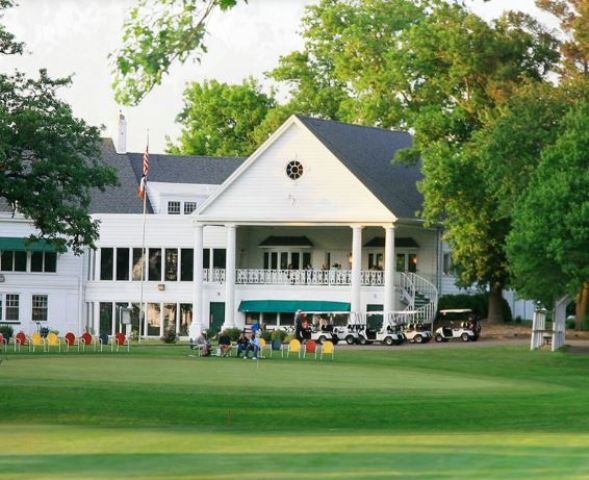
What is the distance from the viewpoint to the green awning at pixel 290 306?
234ft

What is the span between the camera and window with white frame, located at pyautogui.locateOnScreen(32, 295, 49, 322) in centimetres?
7562

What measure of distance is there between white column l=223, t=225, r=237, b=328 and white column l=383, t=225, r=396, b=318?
722cm

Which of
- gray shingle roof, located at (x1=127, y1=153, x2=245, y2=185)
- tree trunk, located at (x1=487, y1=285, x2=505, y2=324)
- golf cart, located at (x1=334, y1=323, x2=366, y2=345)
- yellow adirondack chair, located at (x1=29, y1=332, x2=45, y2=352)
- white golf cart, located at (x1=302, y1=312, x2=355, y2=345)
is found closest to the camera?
yellow adirondack chair, located at (x1=29, y1=332, x2=45, y2=352)

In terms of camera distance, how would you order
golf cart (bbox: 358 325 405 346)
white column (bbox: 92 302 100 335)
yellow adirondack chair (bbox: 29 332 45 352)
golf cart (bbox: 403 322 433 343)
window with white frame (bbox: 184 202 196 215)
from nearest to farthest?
yellow adirondack chair (bbox: 29 332 45 352) < golf cart (bbox: 358 325 405 346) < golf cart (bbox: 403 322 433 343) < white column (bbox: 92 302 100 335) < window with white frame (bbox: 184 202 196 215)

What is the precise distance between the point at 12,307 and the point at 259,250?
492 inches

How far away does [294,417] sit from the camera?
29688mm

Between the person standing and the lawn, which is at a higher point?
the person standing

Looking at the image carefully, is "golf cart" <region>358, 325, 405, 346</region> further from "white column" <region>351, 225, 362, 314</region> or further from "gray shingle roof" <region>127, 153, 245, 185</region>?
"gray shingle roof" <region>127, 153, 245, 185</region>

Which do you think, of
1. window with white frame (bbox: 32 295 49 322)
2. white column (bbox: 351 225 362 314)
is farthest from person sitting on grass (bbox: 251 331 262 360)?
window with white frame (bbox: 32 295 49 322)

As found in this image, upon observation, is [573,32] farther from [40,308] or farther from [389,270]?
[40,308]

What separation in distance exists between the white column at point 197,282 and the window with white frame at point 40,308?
24.7 feet

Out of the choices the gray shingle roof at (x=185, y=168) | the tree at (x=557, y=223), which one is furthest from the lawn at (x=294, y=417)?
the gray shingle roof at (x=185, y=168)

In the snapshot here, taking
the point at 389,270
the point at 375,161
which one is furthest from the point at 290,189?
the point at 389,270

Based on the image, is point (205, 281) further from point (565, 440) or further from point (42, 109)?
point (565, 440)
